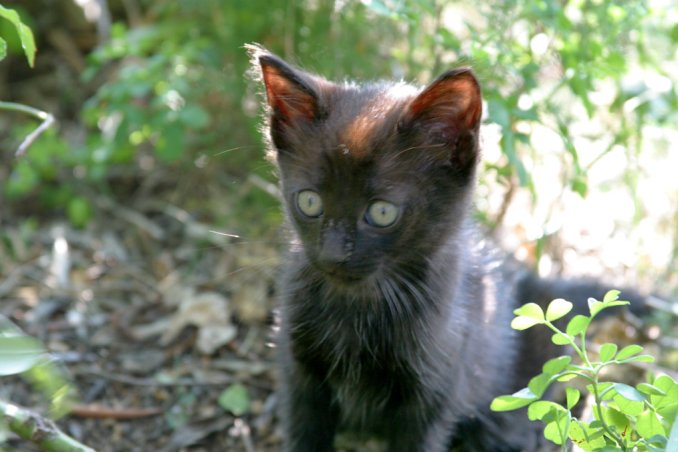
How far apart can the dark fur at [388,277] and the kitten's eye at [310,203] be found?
23mm

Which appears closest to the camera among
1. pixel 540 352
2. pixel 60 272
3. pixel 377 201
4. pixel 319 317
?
pixel 377 201

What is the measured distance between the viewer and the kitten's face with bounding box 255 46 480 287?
103 inches

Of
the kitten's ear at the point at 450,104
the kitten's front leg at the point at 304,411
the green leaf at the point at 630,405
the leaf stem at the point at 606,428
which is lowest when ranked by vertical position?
the kitten's front leg at the point at 304,411

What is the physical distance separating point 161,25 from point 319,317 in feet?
8.03

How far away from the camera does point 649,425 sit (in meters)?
2.21

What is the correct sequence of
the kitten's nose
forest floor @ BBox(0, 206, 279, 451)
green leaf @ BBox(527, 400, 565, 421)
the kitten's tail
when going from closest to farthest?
green leaf @ BBox(527, 400, 565, 421) < the kitten's nose < forest floor @ BBox(0, 206, 279, 451) < the kitten's tail

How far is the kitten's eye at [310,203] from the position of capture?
8.86ft

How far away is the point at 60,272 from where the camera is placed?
4.30 metres

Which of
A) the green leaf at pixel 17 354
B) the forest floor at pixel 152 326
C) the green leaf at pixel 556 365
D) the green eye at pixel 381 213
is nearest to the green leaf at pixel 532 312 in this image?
the green leaf at pixel 556 365

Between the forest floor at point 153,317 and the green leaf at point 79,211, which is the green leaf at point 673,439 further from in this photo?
the green leaf at point 79,211

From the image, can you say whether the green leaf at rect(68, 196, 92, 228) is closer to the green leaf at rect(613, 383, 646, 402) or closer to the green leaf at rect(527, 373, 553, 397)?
the green leaf at rect(527, 373, 553, 397)

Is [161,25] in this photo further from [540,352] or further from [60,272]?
[540,352]

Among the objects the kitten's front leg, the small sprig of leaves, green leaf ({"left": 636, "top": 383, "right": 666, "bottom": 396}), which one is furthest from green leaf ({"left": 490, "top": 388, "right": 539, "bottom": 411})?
the kitten's front leg

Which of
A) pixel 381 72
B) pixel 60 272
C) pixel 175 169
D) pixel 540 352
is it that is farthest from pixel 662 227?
pixel 60 272
